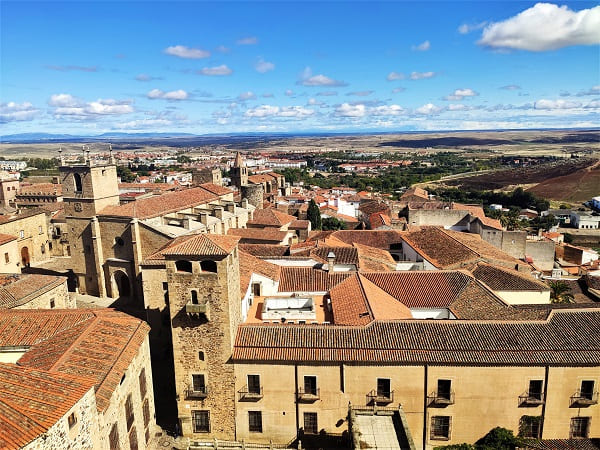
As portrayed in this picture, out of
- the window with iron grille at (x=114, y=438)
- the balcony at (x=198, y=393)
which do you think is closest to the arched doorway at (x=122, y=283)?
the balcony at (x=198, y=393)

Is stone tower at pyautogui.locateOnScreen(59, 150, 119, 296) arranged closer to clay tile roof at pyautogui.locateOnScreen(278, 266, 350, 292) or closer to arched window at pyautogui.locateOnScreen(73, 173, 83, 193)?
arched window at pyautogui.locateOnScreen(73, 173, 83, 193)

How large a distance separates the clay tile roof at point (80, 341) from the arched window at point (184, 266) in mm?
3145

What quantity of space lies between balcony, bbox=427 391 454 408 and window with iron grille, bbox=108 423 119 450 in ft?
40.6

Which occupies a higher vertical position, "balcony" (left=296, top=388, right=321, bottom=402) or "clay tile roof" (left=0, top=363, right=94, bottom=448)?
"clay tile roof" (left=0, top=363, right=94, bottom=448)

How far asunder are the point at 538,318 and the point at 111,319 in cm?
1968

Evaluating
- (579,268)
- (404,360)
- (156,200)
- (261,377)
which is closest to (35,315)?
(261,377)

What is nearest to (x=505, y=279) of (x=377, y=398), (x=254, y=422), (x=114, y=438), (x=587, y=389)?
(x=587, y=389)

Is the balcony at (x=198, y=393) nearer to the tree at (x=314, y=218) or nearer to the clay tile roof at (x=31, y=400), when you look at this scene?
the clay tile roof at (x=31, y=400)

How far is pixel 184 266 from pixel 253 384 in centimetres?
608

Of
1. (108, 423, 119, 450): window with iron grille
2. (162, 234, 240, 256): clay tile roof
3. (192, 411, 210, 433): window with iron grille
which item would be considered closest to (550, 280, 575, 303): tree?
(162, 234, 240, 256): clay tile roof

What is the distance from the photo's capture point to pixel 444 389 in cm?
1883

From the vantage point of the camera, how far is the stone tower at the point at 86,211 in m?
34.6

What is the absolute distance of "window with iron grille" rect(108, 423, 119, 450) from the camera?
1496cm

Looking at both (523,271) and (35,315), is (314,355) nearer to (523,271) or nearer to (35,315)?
(35,315)
